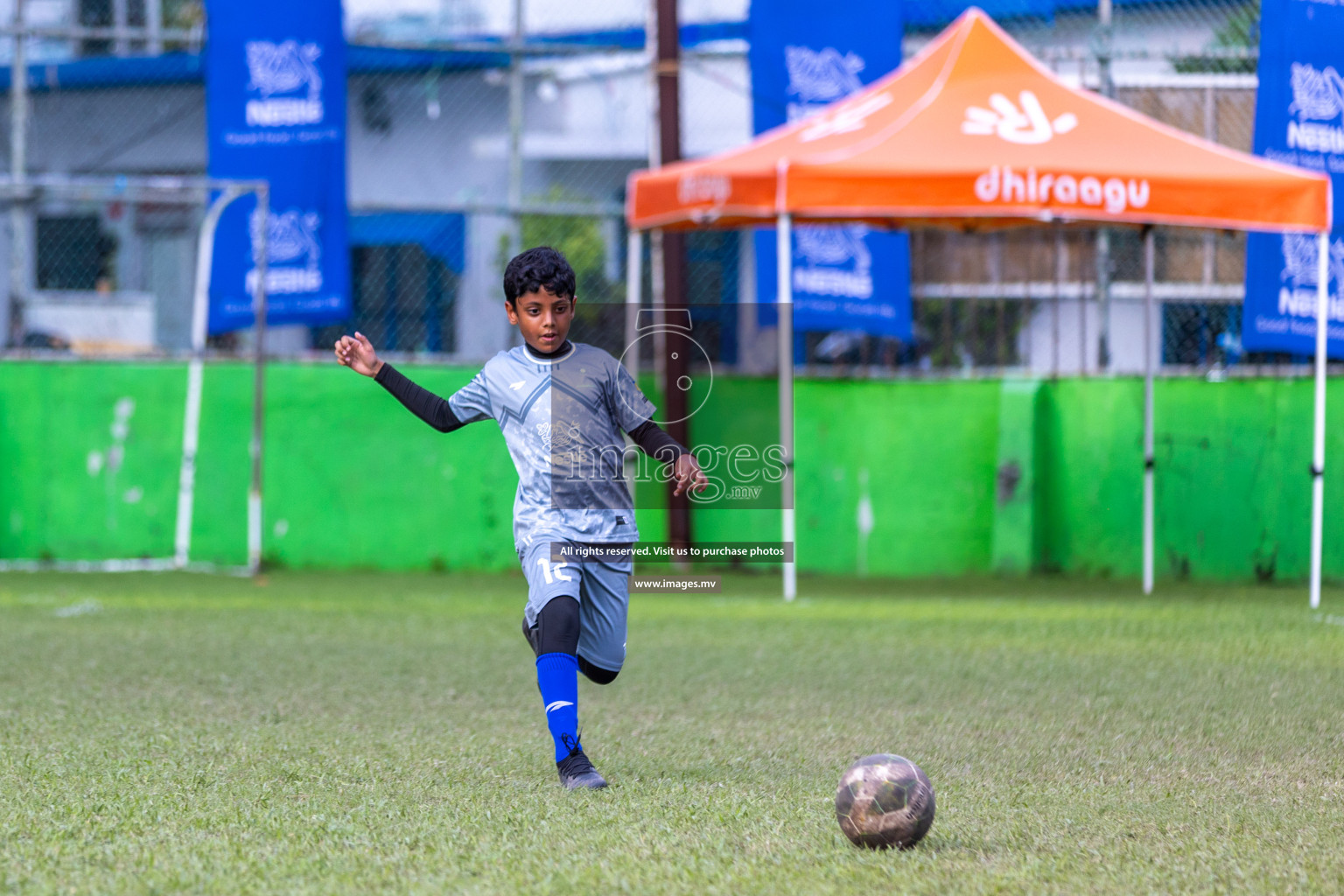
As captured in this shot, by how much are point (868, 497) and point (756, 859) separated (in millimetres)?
7255

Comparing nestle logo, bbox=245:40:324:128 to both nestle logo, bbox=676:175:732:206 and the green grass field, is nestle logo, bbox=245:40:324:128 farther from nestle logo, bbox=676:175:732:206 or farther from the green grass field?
the green grass field

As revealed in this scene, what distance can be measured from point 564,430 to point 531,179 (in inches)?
450

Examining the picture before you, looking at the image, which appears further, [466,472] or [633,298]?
[466,472]

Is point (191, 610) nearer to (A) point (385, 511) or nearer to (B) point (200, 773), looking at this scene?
(A) point (385, 511)

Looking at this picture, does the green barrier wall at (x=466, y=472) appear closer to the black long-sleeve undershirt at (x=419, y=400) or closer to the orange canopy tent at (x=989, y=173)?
the orange canopy tent at (x=989, y=173)

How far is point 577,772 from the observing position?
4.26m

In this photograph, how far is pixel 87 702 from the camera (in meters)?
5.82

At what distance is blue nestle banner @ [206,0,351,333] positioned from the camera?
11.1 meters

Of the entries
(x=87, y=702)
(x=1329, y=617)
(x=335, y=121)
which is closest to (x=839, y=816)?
(x=87, y=702)

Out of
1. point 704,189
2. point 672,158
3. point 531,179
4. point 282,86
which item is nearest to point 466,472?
point 672,158

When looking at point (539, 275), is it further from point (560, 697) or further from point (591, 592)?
point (560, 697)

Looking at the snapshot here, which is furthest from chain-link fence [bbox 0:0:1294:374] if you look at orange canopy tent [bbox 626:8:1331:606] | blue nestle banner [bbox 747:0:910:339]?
orange canopy tent [bbox 626:8:1331:606]

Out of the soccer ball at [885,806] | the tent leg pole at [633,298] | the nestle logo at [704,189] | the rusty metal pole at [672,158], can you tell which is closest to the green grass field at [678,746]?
the soccer ball at [885,806]

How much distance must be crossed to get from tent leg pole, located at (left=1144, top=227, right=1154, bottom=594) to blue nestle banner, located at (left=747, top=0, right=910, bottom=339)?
5.61 feet
